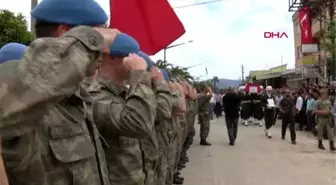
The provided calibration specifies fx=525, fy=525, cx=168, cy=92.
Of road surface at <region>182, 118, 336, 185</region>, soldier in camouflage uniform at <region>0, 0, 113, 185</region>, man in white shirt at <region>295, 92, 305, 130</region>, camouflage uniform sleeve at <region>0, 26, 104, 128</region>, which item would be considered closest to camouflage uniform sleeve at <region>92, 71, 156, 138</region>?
soldier in camouflage uniform at <region>0, 0, 113, 185</region>

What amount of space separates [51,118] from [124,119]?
0.80 meters

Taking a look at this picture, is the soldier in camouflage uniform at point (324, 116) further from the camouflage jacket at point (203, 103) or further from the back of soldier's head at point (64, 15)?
the back of soldier's head at point (64, 15)

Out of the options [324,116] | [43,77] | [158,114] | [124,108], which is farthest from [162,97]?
[324,116]

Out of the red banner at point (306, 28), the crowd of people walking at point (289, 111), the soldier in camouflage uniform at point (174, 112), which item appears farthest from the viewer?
the red banner at point (306, 28)

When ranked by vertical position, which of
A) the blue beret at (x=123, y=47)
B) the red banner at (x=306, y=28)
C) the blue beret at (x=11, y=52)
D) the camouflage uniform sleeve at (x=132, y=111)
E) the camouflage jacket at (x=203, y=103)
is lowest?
the camouflage jacket at (x=203, y=103)

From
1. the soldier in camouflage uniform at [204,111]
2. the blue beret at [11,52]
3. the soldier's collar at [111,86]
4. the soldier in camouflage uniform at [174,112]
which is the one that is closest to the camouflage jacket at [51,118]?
the blue beret at [11,52]

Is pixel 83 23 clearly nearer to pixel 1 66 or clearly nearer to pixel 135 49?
pixel 1 66

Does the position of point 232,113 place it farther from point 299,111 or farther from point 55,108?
point 55,108

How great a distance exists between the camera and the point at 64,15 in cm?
208

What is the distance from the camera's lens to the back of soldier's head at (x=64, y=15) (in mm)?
2068

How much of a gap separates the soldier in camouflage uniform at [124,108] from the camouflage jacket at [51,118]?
0.52 metres

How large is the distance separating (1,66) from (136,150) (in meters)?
1.73

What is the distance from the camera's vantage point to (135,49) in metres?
3.03

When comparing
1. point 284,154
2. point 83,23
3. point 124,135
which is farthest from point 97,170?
point 284,154
